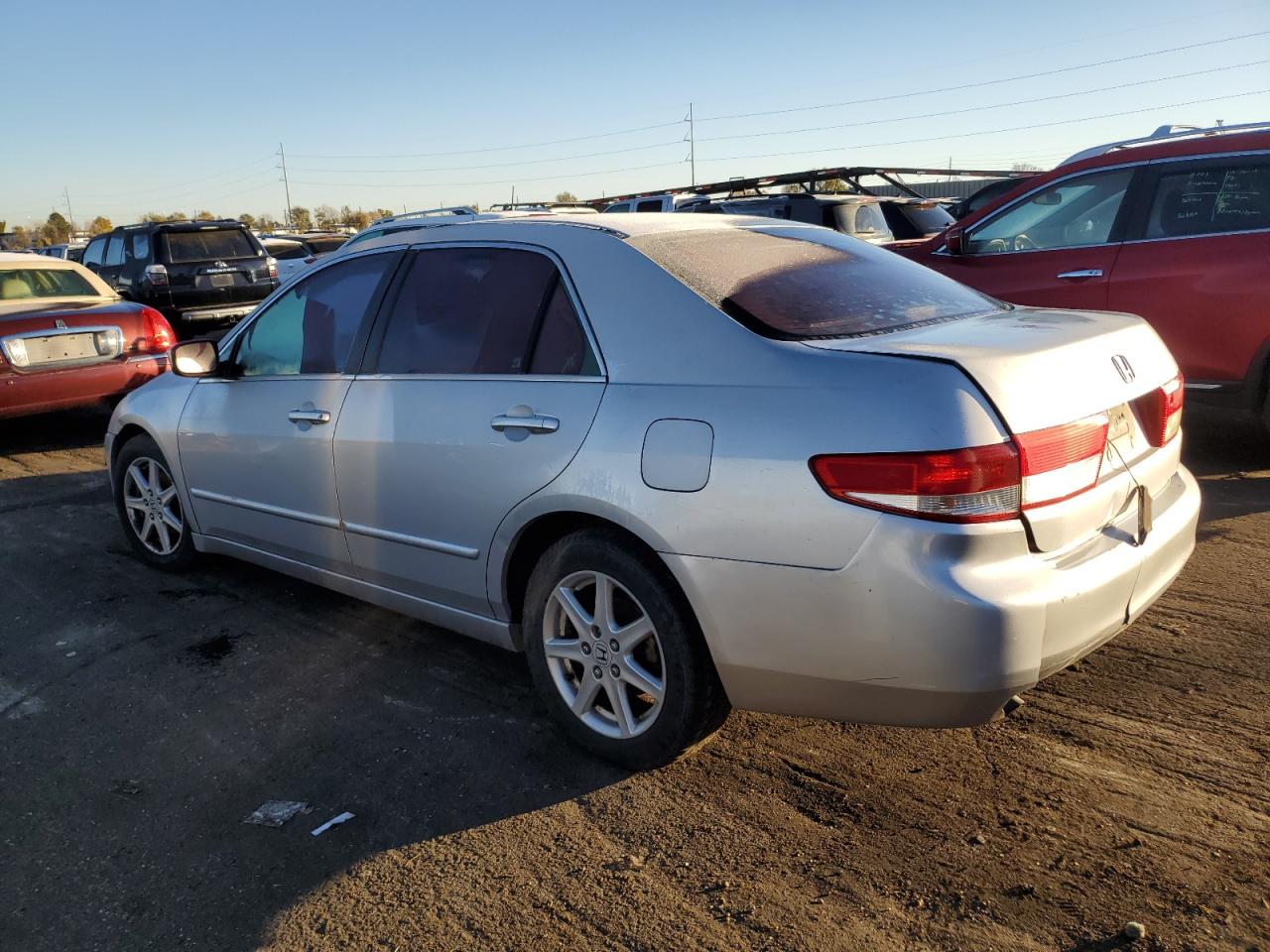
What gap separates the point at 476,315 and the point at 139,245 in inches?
458

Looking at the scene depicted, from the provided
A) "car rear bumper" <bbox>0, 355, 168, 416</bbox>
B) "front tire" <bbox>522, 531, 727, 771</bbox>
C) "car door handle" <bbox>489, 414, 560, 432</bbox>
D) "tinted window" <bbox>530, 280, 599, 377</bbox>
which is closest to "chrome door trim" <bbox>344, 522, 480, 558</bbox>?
"front tire" <bbox>522, 531, 727, 771</bbox>

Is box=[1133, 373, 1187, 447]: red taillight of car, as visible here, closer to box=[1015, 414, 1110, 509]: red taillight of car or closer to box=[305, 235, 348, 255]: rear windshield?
box=[1015, 414, 1110, 509]: red taillight of car

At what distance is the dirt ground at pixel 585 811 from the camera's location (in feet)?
7.87

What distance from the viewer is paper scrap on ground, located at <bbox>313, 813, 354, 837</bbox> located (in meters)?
2.83

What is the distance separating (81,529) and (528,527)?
Answer: 4034 mm

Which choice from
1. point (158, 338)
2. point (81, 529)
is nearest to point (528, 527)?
point (81, 529)

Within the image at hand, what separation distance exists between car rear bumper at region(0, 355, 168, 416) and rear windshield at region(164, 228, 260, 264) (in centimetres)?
519

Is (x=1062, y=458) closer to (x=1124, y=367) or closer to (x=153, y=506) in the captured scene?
(x=1124, y=367)

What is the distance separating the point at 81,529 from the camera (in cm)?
591

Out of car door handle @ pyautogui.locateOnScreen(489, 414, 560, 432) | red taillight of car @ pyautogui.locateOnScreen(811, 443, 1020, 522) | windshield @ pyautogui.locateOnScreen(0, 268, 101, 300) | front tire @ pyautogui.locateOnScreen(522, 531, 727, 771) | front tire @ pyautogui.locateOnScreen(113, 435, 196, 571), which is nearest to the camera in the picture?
red taillight of car @ pyautogui.locateOnScreen(811, 443, 1020, 522)

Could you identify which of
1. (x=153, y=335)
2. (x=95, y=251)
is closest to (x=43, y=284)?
(x=153, y=335)

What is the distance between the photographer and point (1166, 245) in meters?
5.95

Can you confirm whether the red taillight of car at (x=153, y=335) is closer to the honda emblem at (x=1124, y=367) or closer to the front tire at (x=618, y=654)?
the front tire at (x=618, y=654)

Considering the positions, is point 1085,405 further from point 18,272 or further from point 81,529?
point 18,272
